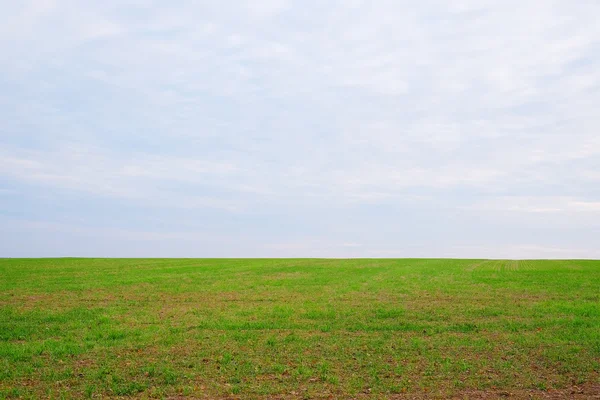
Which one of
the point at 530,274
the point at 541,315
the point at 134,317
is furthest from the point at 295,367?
the point at 530,274

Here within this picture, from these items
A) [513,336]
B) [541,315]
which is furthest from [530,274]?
[513,336]

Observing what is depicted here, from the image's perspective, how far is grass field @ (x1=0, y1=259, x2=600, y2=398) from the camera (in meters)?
14.0

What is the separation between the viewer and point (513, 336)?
20188 mm

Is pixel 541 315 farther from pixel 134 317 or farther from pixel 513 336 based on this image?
pixel 134 317

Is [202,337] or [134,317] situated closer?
[202,337]

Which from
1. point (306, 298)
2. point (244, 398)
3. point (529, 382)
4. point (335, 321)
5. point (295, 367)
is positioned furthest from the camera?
point (306, 298)

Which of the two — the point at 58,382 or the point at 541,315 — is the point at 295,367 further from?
the point at 541,315

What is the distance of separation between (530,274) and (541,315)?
77.7 ft

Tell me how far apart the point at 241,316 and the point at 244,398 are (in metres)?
11.6

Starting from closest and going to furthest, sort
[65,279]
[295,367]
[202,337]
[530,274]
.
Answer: [295,367]
[202,337]
[65,279]
[530,274]

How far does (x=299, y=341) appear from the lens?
1906 cm

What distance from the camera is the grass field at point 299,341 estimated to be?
1404 cm

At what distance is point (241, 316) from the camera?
80.2ft

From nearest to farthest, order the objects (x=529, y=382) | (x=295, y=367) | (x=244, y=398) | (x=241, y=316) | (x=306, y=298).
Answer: (x=244, y=398) → (x=529, y=382) → (x=295, y=367) → (x=241, y=316) → (x=306, y=298)
